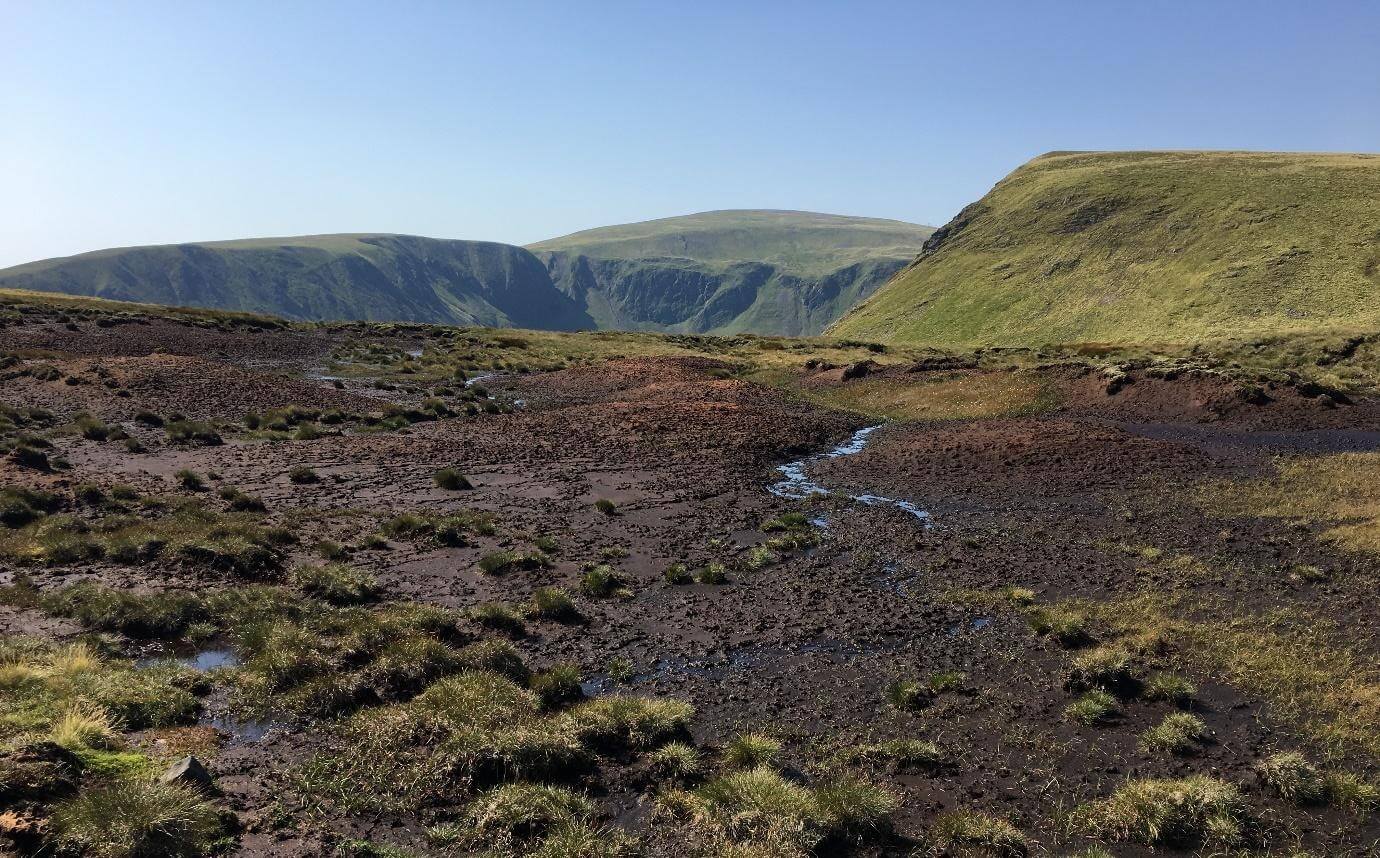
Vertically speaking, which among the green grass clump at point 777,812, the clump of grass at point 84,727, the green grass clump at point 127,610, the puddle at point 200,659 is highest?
the clump of grass at point 84,727

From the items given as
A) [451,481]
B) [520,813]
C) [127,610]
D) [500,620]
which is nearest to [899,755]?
[520,813]

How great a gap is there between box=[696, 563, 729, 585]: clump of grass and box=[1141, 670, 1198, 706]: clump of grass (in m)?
10.3

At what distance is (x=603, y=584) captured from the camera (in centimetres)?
1930

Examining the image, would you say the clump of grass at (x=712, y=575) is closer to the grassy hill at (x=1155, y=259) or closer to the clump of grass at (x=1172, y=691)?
the clump of grass at (x=1172, y=691)

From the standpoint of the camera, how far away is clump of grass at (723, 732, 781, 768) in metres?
11.4

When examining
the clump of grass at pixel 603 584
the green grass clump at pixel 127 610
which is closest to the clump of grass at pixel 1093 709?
the clump of grass at pixel 603 584

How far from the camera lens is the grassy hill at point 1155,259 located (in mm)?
78812

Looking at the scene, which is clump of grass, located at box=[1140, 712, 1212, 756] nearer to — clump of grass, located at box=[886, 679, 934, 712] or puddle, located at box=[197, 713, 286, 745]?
clump of grass, located at box=[886, 679, 934, 712]

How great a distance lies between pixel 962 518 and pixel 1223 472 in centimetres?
1404

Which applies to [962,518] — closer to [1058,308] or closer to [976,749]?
[976,749]

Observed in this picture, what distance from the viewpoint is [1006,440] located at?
36.3 m

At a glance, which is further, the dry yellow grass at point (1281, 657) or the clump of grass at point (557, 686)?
the clump of grass at point (557, 686)

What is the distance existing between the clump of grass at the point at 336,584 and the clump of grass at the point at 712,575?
8.84 meters

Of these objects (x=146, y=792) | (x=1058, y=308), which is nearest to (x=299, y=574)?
(x=146, y=792)
